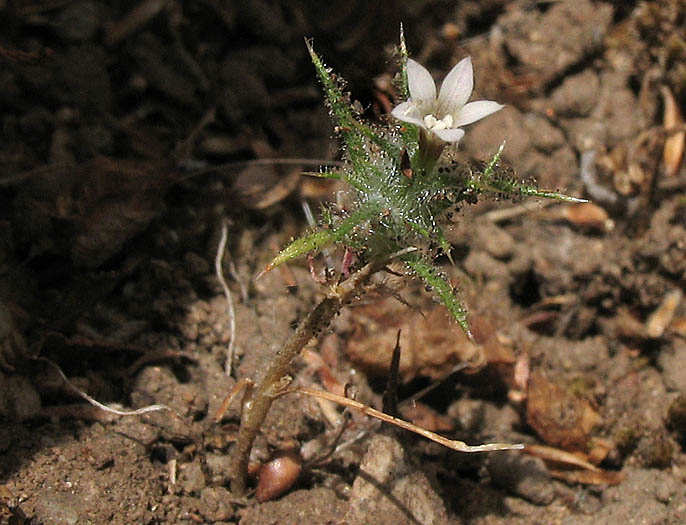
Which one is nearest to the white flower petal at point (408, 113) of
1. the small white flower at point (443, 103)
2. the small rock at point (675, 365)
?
the small white flower at point (443, 103)

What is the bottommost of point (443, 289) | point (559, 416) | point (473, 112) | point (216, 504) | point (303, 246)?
point (559, 416)

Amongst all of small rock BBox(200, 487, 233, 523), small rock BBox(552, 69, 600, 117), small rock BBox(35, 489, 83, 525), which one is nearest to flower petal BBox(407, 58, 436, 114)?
small rock BBox(200, 487, 233, 523)

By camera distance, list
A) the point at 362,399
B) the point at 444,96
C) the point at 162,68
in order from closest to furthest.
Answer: the point at 444,96
the point at 362,399
the point at 162,68

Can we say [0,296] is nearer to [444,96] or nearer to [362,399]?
[362,399]

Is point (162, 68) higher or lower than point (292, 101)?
higher

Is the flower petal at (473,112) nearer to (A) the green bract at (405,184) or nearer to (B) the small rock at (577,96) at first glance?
(A) the green bract at (405,184)

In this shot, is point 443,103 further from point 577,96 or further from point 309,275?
point 577,96

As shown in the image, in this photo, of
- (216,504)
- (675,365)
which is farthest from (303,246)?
(675,365)

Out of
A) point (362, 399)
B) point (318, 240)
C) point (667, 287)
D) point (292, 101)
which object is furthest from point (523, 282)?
point (318, 240)
